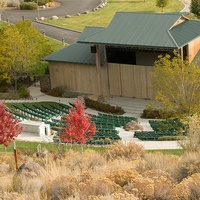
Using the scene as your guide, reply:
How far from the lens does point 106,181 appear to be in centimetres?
1903

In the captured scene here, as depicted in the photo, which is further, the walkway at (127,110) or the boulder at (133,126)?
the boulder at (133,126)

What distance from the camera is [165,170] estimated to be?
72.3 ft

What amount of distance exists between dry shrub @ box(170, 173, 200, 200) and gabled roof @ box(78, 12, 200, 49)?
1119 inches

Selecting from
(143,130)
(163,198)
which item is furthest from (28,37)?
(163,198)

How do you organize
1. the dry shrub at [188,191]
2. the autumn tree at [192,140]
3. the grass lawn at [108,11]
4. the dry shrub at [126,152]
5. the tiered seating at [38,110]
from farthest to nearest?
the grass lawn at [108,11]
the tiered seating at [38,110]
the autumn tree at [192,140]
the dry shrub at [126,152]
the dry shrub at [188,191]

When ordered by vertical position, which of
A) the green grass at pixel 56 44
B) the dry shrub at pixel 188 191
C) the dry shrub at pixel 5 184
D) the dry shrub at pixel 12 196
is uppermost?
the dry shrub at pixel 188 191

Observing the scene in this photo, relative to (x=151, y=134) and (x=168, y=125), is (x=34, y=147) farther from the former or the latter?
(x=168, y=125)

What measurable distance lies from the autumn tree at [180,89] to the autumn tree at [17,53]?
17274 millimetres

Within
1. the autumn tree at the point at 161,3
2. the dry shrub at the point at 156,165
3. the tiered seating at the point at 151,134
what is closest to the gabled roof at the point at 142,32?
the tiered seating at the point at 151,134

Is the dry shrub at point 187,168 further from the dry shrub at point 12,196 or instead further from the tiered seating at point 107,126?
the tiered seating at point 107,126

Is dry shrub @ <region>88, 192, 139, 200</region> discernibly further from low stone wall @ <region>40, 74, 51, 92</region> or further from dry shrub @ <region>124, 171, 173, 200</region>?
low stone wall @ <region>40, 74, 51, 92</region>

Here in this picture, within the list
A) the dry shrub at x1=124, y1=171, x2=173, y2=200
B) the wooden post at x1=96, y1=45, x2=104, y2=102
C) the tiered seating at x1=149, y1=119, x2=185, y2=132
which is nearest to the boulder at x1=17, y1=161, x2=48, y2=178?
the dry shrub at x1=124, y1=171, x2=173, y2=200

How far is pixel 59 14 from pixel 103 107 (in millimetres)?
39785

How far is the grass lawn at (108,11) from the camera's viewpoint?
80.1m
